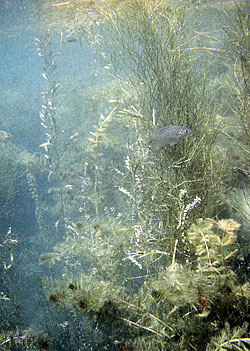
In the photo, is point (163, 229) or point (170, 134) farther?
point (163, 229)

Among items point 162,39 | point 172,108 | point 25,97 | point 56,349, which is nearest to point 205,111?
point 172,108

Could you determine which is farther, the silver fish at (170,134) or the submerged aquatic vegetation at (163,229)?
the silver fish at (170,134)

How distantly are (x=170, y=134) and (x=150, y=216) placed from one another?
1.31 m

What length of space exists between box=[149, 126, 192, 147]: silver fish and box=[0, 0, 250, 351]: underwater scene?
0.01m

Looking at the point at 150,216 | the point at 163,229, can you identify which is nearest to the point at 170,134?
the point at 150,216

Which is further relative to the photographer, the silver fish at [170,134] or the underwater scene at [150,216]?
the silver fish at [170,134]

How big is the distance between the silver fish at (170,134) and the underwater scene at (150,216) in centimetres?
1

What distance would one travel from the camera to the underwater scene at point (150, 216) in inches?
82.8

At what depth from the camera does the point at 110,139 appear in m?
10.8

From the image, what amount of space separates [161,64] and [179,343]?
4024 millimetres

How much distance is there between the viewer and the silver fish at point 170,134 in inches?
132

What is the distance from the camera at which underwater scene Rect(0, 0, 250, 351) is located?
2.10 metres

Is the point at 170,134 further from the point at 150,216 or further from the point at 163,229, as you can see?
the point at 163,229

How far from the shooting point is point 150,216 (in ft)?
12.6
